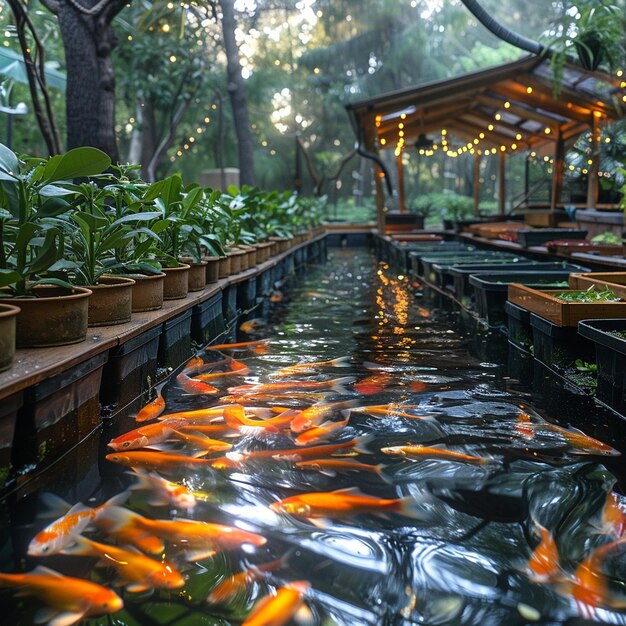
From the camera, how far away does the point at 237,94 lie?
1817 cm

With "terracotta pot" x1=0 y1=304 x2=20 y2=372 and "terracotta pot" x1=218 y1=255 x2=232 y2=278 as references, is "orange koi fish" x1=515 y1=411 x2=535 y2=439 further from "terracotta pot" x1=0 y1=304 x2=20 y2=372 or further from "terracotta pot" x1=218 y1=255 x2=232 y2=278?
"terracotta pot" x1=218 y1=255 x2=232 y2=278

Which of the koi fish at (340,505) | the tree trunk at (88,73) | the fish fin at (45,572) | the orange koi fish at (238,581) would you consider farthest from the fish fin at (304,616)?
the tree trunk at (88,73)

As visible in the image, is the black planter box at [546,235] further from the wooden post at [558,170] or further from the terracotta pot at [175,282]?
the terracotta pot at [175,282]

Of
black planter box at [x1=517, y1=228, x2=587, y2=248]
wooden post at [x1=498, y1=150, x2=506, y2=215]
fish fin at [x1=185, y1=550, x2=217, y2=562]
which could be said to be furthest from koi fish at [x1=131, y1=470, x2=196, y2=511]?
wooden post at [x1=498, y1=150, x2=506, y2=215]

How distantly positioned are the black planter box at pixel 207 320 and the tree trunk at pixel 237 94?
445 inches

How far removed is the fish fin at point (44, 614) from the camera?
2076 mm

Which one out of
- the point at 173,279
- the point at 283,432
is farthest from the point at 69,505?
the point at 173,279

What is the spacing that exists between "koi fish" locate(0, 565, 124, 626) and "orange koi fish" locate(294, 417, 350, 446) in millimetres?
1508

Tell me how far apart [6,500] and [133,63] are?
758 inches

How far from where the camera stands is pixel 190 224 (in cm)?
642

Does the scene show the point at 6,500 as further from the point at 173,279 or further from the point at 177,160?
the point at 177,160

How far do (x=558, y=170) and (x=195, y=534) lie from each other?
55.4 ft

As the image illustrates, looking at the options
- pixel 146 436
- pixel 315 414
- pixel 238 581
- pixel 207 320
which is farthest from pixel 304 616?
pixel 207 320

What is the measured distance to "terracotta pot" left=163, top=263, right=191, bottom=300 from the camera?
5.86 m
